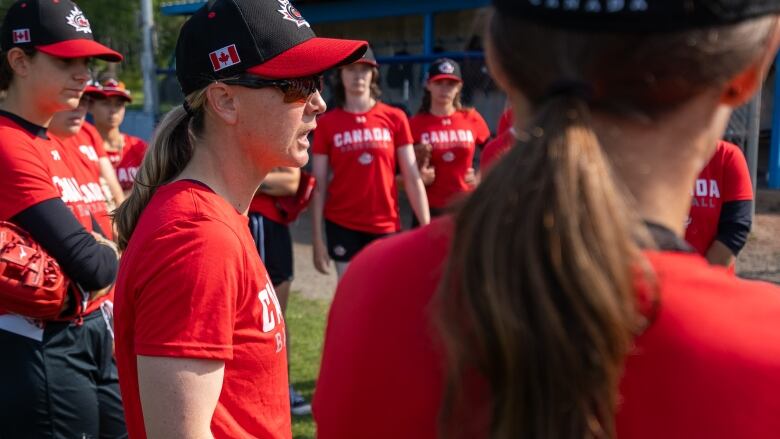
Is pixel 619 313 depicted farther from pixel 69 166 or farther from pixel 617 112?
pixel 69 166

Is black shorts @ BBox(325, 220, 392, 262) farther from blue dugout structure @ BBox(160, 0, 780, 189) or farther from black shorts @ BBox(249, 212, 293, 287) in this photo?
blue dugout structure @ BBox(160, 0, 780, 189)

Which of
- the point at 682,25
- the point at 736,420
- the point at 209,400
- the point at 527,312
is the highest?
the point at 682,25

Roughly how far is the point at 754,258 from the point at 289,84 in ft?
→ 25.7

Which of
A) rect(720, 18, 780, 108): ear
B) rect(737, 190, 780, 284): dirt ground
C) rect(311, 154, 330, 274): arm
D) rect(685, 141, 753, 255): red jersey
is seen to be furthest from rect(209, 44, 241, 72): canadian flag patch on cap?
rect(737, 190, 780, 284): dirt ground

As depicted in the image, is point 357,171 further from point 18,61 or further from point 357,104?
point 18,61

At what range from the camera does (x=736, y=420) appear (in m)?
0.92

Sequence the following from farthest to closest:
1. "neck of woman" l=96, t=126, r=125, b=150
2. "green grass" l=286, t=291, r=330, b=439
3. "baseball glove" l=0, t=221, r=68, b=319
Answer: "neck of woman" l=96, t=126, r=125, b=150 → "green grass" l=286, t=291, r=330, b=439 → "baseball glove" l=0, t=221, r=68, b=319

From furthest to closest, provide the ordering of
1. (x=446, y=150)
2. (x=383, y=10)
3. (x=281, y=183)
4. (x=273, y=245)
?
(x=383, y=10), (x=446, y=150), (x=273, y=245), (x=281, y=183)

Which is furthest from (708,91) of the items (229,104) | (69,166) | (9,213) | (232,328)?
(69,166)

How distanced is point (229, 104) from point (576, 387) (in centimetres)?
147

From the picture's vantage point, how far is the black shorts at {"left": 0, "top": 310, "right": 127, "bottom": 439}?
2797mm

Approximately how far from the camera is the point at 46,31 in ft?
10.6

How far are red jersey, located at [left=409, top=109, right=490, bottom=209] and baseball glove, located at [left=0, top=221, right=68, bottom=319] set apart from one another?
456 cm

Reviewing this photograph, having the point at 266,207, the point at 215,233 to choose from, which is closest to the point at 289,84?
the point at 215,233
